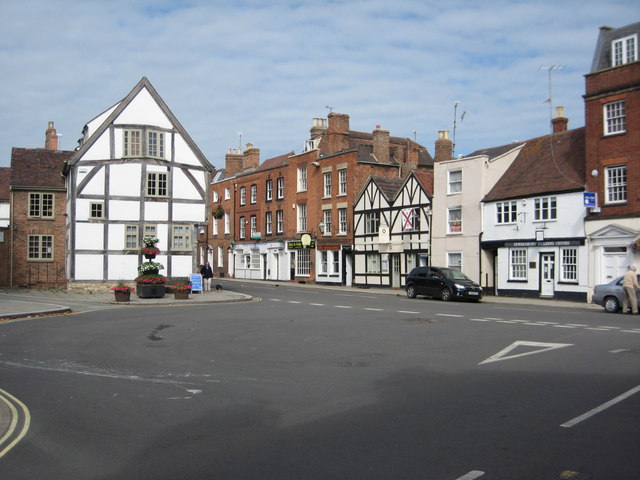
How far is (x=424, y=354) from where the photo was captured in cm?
1214

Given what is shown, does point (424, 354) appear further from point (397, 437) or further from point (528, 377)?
point (397, 437)

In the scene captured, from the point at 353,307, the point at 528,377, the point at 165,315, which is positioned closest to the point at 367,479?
the point at 528,377

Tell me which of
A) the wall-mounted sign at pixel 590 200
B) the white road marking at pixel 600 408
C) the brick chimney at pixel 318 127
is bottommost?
the white road marking at pixel 600 408

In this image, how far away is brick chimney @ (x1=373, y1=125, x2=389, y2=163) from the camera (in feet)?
155

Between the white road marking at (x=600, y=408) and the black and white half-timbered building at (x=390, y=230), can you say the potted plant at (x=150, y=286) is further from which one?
the white road marking at (x=600, y=408)

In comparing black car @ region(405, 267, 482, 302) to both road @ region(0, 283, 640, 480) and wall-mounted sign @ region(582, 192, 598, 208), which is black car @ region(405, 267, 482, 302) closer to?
wall-mounted sign @ region(582, 192, 598, 208)

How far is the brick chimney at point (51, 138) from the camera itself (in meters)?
48.7

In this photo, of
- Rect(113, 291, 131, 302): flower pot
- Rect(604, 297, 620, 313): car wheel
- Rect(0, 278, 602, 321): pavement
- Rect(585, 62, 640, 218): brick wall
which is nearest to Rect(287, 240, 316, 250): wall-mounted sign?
Rect(0, 278, 602, 321): pavement

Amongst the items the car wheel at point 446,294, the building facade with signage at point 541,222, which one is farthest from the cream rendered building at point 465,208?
the car wheel at point 446,294

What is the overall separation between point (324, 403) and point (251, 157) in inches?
2177

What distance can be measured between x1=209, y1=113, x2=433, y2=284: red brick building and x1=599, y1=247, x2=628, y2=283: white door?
14.8 m

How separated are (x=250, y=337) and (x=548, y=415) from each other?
8.75 m

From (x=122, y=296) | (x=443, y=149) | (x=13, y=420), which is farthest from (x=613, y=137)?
(x=13, y=420)

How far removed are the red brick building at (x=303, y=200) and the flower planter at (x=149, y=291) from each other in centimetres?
1952
